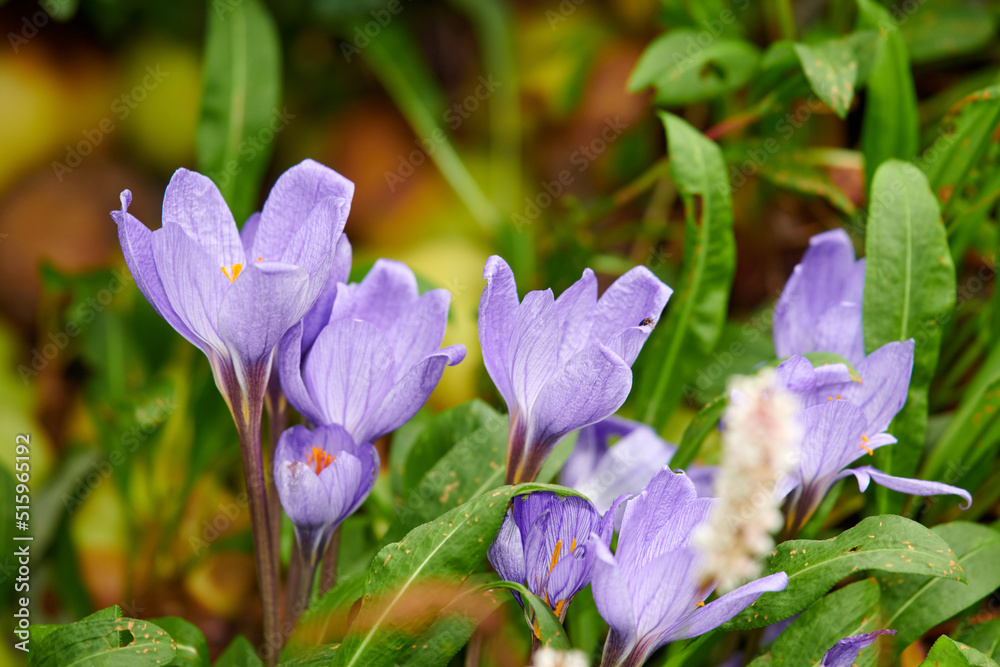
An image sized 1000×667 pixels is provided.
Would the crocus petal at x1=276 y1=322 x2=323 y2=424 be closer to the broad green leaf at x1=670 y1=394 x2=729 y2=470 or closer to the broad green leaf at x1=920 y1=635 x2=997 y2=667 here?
the broad green leaf at x1=670 y1=394 x2=729 y2=470

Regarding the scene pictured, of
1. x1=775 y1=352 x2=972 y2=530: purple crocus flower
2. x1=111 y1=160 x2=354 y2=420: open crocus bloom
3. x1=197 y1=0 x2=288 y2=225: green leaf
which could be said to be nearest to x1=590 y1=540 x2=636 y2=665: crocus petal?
Result: x1=775 y1=352 x2=972 y2=530: purple crocus flower

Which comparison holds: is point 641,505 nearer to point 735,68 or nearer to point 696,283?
point 696,283

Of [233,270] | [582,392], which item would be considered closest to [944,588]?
[582,392]

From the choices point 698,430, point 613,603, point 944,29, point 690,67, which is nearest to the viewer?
point 613,603

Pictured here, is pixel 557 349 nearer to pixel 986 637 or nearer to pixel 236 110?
pixel 986 637

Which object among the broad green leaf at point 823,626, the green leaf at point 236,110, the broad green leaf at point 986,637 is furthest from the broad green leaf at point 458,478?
the green leaf at point 236,110

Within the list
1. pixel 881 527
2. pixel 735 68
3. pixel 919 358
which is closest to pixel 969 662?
pixel 881 527

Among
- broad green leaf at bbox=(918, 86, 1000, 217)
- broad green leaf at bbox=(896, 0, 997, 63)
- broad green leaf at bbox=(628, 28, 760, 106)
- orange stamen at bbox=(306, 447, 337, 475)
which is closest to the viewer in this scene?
orange stamen at bbox=(306, 447, 337, 475)
